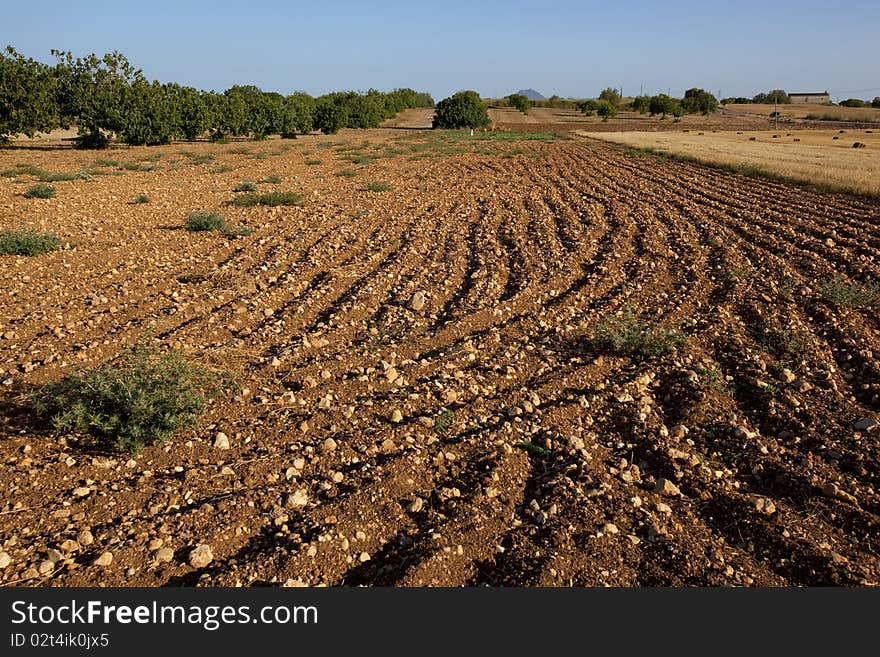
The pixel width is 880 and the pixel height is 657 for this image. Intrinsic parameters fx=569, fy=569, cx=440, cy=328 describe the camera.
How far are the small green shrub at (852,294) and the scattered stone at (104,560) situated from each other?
335 inches

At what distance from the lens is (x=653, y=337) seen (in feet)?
20.0

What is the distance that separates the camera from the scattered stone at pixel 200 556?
3.11 m

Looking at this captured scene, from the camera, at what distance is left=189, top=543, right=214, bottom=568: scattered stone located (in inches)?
122

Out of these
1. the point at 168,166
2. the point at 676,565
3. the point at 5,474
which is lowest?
the point at 676,565

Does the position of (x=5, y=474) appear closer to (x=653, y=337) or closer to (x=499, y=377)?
(x=499, y=377)

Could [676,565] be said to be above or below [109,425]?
below

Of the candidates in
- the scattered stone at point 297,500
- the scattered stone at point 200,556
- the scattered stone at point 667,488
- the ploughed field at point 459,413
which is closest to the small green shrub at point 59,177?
the ploughed field at point 459,413

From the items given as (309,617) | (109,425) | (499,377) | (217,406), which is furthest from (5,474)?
(499,377)

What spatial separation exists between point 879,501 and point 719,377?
6.09 ft

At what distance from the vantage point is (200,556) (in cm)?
313

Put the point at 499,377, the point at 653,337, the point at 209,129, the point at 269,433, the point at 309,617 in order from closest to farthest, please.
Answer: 1. the point at 309,617
2. the point at 269,433
3. the point at 499,377
4. the point at 653,337
5. the point at 209,129

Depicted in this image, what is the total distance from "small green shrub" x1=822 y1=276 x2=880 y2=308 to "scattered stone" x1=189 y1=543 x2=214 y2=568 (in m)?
8.05

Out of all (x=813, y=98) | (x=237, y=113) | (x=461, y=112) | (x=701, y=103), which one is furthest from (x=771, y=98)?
(x=237, y=113)

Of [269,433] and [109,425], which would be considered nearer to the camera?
[109,425]
